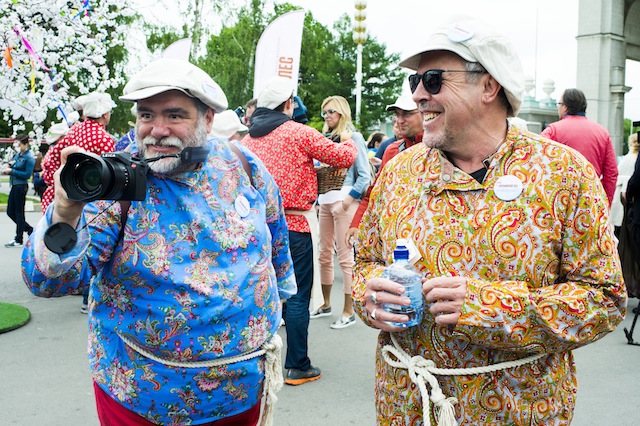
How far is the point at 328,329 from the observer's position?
20.0 feet

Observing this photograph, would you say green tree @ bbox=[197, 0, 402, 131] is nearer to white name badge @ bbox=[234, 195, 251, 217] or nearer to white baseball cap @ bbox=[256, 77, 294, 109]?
white baseball cap @ bbox=[256, 77, 294, 109]

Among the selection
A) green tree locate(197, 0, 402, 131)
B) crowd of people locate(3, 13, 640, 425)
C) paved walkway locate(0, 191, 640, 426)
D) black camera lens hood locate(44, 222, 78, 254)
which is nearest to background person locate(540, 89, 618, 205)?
paved walkway locate(0, 191, 640, 426)

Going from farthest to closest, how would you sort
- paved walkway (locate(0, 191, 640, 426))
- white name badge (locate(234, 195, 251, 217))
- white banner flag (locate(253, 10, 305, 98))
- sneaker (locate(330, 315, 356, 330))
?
white banner flag (locate(253, 10, 305, 98)), sneaker (locate(330, 315, 356, 330)), paved walkway (locate(0, 191, 640, 426)), white name badge (locate(234, 195, 251, 217))

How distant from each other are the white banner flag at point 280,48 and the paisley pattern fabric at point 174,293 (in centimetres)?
1210

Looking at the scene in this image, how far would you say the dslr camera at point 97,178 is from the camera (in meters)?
1.85

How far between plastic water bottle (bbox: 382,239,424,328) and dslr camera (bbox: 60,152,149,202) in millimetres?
845

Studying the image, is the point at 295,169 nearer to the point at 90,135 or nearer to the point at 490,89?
the point at 90,135

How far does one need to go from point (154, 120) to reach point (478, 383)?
1.42 metres

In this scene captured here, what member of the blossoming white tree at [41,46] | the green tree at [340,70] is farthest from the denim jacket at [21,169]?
the green tree at [340,70]

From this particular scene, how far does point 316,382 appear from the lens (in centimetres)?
473

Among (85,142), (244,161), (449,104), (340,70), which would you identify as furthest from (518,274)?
(340,70)

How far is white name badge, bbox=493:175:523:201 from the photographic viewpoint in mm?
1826

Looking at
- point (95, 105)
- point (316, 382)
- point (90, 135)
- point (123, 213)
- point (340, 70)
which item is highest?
point (340, 70)

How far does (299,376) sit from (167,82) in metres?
3.02
